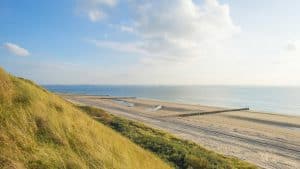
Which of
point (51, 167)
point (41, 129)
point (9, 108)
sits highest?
point (9, 108)

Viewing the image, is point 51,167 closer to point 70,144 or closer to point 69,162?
point 69,162

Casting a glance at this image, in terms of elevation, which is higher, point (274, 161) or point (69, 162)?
point (69, 162)

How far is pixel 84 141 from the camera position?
8500 mm

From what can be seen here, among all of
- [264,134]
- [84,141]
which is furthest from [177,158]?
[264,134]

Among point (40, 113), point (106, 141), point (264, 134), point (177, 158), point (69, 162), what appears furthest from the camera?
point (264, 134)

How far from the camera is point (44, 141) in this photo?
7816 mm

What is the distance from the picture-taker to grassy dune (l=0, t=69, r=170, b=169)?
6.69m

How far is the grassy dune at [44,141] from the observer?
21.9ft

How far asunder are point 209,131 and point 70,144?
31.8 meters

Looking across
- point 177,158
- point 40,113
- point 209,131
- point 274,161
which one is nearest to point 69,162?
point 40,113

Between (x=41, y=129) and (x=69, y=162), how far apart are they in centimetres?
179

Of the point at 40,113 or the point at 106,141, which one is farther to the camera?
the point at 106,141

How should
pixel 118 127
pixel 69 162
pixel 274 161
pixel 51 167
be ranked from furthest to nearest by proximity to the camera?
pixel 118 127
pixel 274 161
pixel 69 162
pixel 51 167

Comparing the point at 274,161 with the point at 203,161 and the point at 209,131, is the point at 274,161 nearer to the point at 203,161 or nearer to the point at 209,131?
the point at 203,161
